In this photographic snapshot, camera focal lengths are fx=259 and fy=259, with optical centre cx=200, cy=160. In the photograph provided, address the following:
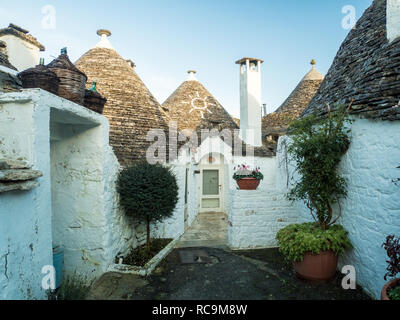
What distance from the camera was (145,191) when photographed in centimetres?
554

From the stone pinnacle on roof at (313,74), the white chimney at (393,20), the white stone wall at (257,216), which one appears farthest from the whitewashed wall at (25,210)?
the stone pinnacle on roof at (313,74)

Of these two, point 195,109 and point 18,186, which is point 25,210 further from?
point 195,109

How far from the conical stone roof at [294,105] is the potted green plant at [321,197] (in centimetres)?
738

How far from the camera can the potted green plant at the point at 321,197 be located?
4301 mm

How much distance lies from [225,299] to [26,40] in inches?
323

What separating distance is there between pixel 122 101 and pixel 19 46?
9.94 feet

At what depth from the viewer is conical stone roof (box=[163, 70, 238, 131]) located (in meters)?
11.4

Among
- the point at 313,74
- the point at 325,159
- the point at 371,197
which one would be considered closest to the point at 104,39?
the point at 325,159

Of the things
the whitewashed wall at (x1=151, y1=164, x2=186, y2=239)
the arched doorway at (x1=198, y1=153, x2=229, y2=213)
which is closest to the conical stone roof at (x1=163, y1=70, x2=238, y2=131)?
the arched doorway at (x1=198, y1=153, x2=229, y2=213)

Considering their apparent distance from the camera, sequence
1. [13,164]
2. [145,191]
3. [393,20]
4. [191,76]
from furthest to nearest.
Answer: [191,76] < [145,191] < [393,20] < [13,164]

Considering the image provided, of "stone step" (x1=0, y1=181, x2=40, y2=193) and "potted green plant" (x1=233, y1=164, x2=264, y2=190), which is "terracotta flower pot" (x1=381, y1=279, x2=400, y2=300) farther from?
"stone step" (x1=0, y1=181, x2=40, y2=193)

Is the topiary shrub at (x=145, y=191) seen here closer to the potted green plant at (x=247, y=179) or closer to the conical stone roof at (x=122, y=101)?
the conical stone roof at (x=122, y=101)

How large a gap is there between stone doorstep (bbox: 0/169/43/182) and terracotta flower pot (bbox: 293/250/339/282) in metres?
4.18
